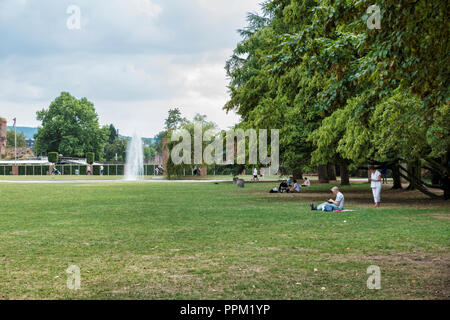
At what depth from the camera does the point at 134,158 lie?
74.3m

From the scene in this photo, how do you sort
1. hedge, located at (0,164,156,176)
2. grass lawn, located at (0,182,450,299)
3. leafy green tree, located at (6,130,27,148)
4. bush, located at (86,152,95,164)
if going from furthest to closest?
leafy green tree, located at (6,130,27,148), bush, located at (86,152,95,164), hedge, located at (0,164,156,176), grass lawn, located at (0,182,450,299)

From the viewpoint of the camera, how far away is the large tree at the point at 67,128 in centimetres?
10650

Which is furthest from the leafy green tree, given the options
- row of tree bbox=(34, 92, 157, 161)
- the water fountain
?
the water fountain

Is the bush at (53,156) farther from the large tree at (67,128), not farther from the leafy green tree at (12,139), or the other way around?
the leafy green tree at (12,139)

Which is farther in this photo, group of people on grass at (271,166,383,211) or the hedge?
the hedge

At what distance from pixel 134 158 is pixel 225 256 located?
6662 cm

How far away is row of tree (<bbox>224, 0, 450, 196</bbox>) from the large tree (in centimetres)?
A: 7535

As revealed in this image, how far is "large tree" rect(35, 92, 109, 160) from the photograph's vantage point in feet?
349

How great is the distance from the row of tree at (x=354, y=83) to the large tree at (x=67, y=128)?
75.3m

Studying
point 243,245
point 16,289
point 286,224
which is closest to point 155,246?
point 243,245

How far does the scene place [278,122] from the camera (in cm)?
2559

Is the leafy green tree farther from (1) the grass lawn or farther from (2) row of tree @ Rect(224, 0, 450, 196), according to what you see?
(1) the grass lawn
